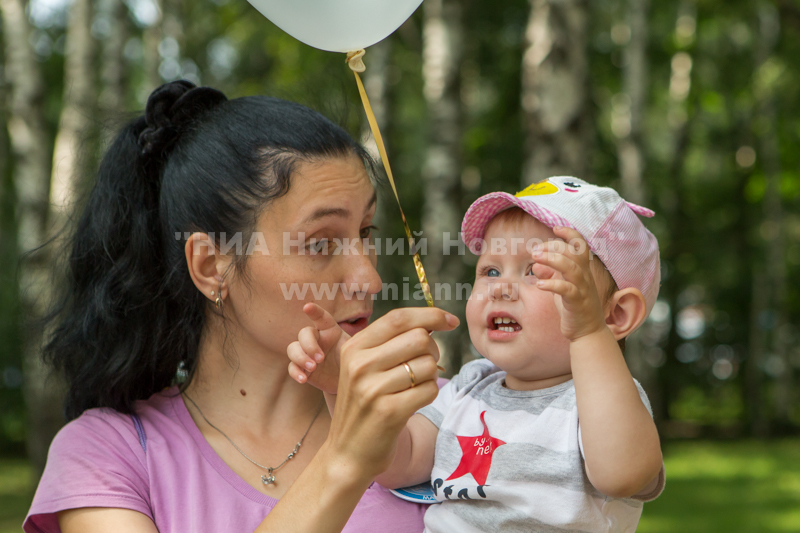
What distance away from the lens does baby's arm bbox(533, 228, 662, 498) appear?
4.50 feet

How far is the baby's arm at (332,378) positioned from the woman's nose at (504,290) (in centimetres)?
33

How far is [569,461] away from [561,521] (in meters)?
0.12

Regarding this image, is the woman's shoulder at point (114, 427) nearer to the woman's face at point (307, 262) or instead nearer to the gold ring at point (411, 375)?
the woman's face at point (307, 262)

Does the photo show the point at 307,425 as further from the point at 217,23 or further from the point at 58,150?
the point at 217,23

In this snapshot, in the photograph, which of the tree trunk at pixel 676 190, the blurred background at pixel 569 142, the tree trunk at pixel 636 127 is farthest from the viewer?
the tree trunk at pixel 676 190

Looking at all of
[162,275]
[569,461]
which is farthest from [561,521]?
[162,275]

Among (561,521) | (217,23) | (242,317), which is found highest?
(217,23)

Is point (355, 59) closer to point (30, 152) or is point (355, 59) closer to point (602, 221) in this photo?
point (602, 221)

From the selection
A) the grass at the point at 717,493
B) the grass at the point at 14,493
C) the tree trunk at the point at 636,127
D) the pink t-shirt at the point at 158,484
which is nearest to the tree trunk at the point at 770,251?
the grass at the point at 717,493

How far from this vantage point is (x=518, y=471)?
158 centimetres

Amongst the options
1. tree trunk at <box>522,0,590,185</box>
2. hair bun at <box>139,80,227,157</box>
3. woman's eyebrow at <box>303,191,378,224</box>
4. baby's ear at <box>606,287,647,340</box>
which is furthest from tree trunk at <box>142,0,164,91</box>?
baby's ear at <box>606,287,647,340</box>

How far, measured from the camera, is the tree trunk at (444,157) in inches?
229

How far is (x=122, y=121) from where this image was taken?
232cm

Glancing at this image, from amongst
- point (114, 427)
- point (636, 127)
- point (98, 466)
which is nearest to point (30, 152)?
point (114, 427)
